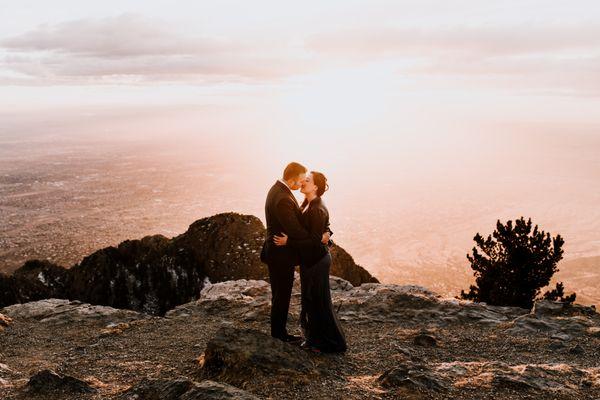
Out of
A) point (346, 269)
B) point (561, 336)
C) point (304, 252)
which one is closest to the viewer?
point (304, 252)

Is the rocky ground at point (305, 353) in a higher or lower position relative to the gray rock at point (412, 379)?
lower

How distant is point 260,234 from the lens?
2864 cm

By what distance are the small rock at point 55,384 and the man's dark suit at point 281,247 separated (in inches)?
148

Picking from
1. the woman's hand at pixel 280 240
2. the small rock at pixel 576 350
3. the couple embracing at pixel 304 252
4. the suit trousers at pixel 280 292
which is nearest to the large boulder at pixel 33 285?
the suit trousers at pixel 280 292

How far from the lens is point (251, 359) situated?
816 cm

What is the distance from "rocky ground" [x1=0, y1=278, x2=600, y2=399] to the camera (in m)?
7.72

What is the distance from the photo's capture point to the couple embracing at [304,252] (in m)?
8.45

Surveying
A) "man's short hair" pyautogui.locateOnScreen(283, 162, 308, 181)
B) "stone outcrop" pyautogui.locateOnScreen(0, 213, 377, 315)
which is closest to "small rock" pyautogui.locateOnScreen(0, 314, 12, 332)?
"man's short hair" pyautogui.locateOnScreen(283, 162, 308, 181)

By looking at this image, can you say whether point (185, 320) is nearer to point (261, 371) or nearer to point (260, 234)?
point (261, 371)

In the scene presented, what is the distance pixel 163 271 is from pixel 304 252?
968 inches

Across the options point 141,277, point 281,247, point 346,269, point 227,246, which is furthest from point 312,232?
point 141,277

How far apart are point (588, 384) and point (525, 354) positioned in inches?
81.6

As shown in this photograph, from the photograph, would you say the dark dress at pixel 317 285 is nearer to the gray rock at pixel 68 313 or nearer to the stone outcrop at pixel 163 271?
the gray rock at pixel 68 313

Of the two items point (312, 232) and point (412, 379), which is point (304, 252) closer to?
point (312, 232)
